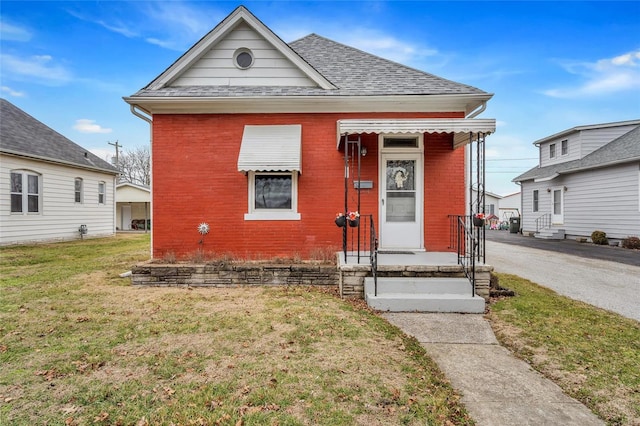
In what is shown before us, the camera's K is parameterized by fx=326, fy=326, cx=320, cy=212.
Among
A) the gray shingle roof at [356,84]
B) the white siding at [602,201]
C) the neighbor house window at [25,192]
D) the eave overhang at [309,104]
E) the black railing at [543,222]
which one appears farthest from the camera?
the black railing at [543,222]

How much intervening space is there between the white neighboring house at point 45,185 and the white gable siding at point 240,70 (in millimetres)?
10069

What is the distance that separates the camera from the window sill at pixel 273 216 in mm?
7781

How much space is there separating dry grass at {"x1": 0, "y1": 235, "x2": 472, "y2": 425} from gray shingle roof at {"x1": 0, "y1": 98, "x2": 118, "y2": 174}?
1096 centimetres

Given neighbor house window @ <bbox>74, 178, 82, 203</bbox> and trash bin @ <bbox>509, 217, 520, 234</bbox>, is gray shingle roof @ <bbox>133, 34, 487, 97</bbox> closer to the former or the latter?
neighbor house window @ <bbox>74, 178, 82, 203</bbox>

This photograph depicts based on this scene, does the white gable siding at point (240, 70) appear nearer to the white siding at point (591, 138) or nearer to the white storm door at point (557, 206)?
the white storm door at point (557, 206)

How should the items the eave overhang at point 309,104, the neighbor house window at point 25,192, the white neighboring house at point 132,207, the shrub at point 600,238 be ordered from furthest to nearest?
the white neighboring house at point 132,207
the shrub at point 600,238
the neighbor house window at point 25,192
the eave overhang at point 309,104

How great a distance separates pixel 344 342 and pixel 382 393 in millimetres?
1111

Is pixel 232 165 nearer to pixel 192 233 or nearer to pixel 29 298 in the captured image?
pixel 192 233

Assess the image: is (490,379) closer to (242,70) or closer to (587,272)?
(587,272)

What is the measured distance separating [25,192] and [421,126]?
16.1m

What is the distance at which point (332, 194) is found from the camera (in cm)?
776

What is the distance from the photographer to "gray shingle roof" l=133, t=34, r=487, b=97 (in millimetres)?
7551

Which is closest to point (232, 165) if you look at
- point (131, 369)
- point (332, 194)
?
point (332, 194)

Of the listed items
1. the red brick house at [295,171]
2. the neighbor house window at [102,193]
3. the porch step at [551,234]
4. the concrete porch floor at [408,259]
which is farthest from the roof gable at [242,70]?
the porch step at [551,234]
